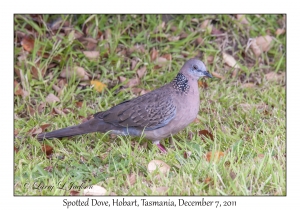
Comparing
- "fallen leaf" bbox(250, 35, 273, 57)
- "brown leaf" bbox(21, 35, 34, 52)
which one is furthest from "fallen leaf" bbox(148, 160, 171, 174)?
"fallen leaf" bbox(250, 35, 273, 57)

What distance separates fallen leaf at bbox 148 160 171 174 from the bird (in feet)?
1.60

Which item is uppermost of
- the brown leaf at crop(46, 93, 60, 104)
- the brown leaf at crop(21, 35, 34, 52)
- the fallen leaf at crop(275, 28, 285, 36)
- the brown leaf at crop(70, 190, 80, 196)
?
the fallen leaf at crop(275, 28, 285, 36)

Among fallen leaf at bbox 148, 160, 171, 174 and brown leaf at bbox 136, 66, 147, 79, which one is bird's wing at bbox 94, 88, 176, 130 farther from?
brown leaf at bbox 136, 66, 147, 79

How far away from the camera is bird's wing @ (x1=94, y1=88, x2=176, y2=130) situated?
535cm

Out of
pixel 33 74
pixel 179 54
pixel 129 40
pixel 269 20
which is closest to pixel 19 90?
pixel 33 74

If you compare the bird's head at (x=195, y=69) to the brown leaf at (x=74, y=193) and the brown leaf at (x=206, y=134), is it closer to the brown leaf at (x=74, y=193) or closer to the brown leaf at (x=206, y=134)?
the brown leaf at (x=206, y=134)

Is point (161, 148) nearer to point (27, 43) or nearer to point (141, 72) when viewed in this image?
point (141, 72)

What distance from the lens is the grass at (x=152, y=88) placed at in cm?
450

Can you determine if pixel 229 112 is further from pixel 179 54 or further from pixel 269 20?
pixel 269 20

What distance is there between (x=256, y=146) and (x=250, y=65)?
2.33m

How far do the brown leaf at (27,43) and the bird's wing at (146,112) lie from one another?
181 cm

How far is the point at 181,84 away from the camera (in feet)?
18.2

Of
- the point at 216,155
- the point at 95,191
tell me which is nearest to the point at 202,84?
the point at 216,155

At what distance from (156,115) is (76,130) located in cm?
78
